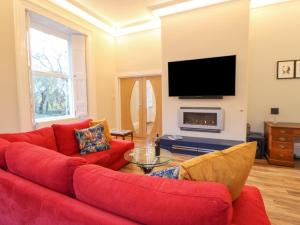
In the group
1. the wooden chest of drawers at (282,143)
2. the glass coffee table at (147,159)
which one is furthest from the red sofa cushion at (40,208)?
the wooden chest of drawers at (282,143)

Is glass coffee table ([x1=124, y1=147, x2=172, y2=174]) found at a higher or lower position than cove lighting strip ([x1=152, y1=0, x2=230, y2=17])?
lower

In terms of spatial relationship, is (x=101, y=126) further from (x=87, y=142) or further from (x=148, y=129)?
(x=148, y=129)

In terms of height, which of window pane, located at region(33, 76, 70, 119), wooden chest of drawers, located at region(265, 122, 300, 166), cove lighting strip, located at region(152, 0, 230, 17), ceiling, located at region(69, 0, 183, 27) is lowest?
wooden chest of drawers, located at region(265, 122, 300, 166)

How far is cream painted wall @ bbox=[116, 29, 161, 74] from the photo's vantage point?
197 inches

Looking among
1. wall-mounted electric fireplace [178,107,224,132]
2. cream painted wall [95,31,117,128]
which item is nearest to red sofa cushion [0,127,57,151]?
cream painted wall [95,31,117,128]

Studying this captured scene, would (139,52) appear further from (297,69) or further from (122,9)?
(297,69)

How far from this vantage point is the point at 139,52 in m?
5.25

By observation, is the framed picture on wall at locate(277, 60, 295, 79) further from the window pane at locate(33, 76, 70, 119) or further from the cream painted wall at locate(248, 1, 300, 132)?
the window pane at locate(33, 76, 70, 119)

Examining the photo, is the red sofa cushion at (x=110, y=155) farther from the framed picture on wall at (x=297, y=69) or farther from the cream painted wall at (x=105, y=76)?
the framed picture on wall at (x=297, y=69)

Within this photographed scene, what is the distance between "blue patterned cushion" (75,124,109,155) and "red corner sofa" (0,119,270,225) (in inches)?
53.1

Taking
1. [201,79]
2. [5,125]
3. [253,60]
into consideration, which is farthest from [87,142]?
[253,60]

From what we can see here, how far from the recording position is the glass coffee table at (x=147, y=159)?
2.23 m

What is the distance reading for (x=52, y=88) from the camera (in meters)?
4.16

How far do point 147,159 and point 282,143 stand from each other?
8.19ft
